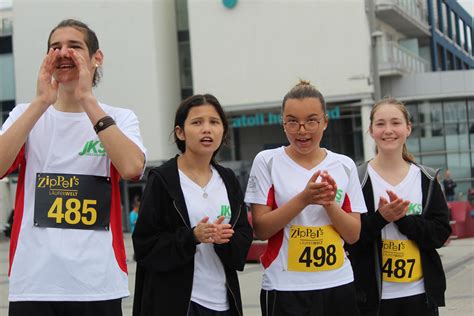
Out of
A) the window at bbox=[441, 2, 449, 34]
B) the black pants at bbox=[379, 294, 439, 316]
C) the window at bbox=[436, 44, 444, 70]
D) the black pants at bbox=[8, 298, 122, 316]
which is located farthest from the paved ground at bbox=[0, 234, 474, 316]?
the window at bbox=[441, 2, 449, 34]

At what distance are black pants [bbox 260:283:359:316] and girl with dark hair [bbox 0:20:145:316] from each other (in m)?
0.89

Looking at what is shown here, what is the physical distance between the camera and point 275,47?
98.0 ft

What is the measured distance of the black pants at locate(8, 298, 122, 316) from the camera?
290 cm

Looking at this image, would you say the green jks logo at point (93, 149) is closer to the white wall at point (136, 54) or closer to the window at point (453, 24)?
the white wall at point (136, 54)

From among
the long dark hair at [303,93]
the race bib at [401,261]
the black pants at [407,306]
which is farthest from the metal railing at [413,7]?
the long dark hair at [303,93]

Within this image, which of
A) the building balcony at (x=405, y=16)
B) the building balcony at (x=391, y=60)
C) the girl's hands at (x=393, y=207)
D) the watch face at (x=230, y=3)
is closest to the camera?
the girl's hands at (x=393, y=207)

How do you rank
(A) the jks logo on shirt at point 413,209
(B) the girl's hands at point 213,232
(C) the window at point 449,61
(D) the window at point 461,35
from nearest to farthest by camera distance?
1. (B) the girl's hands at point 213,232
2. (A) the jks logo on shirt at point 413,209
3. (C) the window at point 449,61
4. (D) the window at point 461,35

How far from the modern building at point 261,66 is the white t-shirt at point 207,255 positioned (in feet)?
80.4

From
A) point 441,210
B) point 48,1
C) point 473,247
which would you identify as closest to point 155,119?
point 48,1

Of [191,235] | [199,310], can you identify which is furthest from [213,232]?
[199,310]

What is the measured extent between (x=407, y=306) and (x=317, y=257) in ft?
2.68

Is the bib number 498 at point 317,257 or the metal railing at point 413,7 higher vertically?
A: the metal railing at point 413,7

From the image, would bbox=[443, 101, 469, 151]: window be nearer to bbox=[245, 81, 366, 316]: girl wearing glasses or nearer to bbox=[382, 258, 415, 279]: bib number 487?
bbox=[382, 258, 415, 279]: bib number 487

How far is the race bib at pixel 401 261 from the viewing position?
4.01 metres
